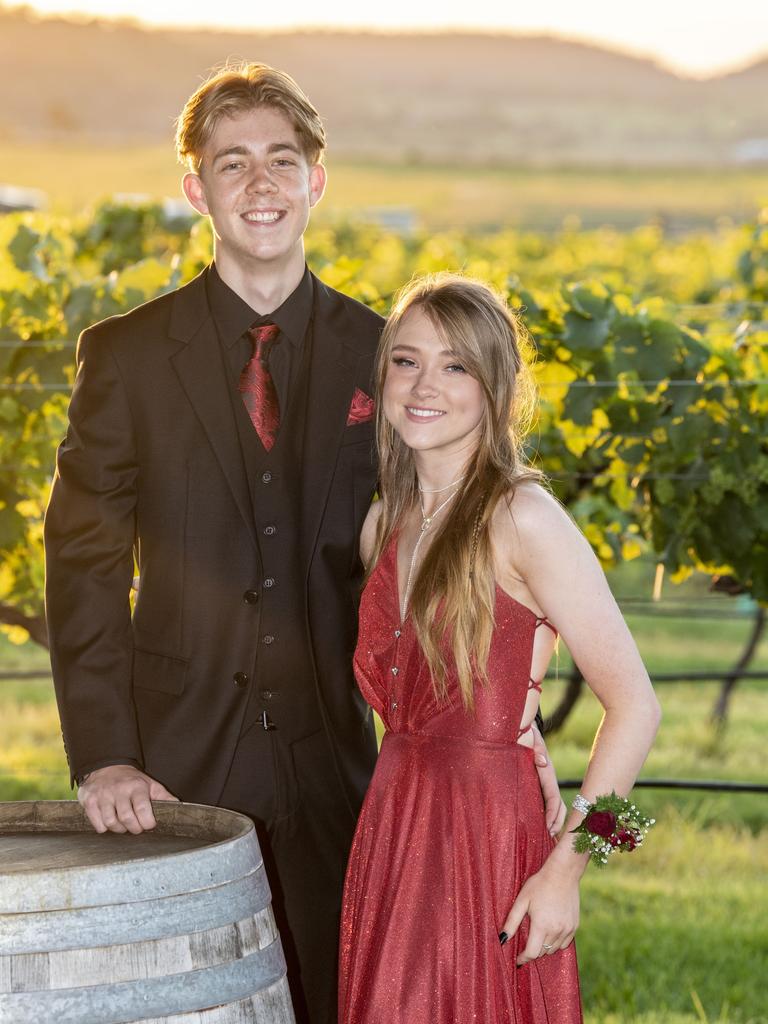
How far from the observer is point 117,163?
70.4 metres

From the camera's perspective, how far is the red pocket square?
3010mm

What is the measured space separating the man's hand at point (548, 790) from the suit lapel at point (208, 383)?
648 millimetres

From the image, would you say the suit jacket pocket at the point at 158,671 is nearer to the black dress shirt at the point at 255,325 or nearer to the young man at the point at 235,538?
the young man at the point at 235,538

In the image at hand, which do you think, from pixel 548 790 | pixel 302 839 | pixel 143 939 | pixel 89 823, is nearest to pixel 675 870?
pixel 302 839

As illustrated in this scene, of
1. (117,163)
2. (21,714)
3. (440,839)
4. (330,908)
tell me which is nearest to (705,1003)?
(330,908)

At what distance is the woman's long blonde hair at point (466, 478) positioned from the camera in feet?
8.67

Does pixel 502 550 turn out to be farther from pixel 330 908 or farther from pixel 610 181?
pixel 610 181

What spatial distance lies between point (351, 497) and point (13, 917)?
115 cm

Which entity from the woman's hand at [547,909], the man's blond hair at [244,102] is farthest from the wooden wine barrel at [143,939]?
the man's blond hair at [244,102]

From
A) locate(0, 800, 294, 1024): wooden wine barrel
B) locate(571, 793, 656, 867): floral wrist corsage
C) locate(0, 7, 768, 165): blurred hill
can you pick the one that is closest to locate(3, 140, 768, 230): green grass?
locate(0, 7, 768, 165): blurred hill

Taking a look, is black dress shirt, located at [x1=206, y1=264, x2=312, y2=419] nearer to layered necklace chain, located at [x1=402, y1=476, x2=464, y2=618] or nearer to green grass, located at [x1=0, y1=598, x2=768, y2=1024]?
layered necklace chain, located at [x1=402, y1=476, x2=464, y2=618]

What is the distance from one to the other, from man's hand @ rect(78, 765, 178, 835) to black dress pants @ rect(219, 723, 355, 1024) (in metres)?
0.23

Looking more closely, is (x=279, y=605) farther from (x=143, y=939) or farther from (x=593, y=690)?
(x=143, y=939)

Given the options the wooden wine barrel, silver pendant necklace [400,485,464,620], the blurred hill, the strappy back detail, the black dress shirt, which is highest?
the blurred hill
